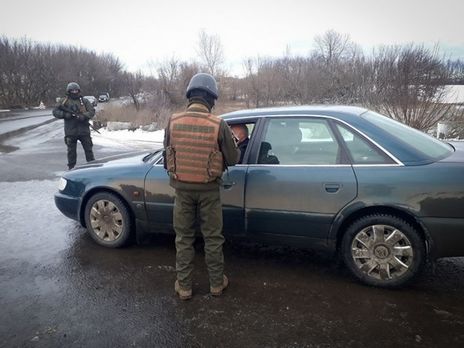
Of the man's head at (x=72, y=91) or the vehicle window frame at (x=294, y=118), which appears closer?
the vehicle window frame at (x=294, y=118)

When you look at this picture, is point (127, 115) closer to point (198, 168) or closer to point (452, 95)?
point (452, 95)

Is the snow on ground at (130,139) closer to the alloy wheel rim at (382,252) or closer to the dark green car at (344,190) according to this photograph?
the dark green car at (344,190)

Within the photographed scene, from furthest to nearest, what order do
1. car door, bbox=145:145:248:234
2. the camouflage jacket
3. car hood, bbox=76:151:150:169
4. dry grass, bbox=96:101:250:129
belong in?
dry grass, bbox=96:101:250:129 < the camouflage jacket < car hood, bbox=76:151:150:169 < car door, bbox=145:145:248:234

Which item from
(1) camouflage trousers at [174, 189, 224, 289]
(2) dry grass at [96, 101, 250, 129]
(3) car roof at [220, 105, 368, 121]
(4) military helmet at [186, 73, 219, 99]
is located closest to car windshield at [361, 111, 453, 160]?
(3) car roof at [220, 105, 368, 121]

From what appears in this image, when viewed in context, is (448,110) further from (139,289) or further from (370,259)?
(139,289)

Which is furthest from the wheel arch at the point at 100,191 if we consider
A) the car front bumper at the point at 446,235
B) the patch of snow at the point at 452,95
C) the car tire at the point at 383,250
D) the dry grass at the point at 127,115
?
the dry grass at the point at 127,115

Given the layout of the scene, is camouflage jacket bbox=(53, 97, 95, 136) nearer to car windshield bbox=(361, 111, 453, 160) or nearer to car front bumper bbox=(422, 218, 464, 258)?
car windshield bbox=(361, 111, 453, 160)

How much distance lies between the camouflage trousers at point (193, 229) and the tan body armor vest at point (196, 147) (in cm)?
18

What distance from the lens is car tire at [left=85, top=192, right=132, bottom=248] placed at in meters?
4.32

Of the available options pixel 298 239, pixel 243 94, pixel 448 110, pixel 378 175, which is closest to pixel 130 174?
pixel 298 239

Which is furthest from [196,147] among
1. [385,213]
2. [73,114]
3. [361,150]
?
[73,114]

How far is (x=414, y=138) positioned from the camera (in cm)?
357

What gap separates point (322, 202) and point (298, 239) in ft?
1.45

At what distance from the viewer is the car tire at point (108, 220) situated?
→ 4316 mm
